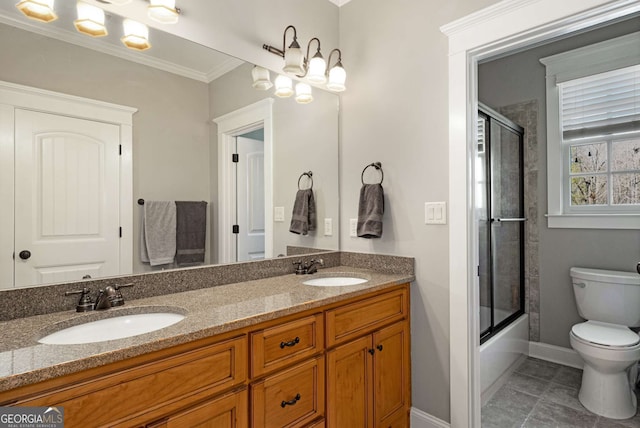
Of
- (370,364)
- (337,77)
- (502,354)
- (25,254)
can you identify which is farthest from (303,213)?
(502,354)

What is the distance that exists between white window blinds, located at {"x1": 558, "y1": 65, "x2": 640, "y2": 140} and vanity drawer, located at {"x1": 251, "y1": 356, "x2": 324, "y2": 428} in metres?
2.76

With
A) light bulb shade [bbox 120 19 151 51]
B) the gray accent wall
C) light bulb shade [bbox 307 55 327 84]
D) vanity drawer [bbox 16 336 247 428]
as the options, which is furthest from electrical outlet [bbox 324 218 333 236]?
the gray accent wall

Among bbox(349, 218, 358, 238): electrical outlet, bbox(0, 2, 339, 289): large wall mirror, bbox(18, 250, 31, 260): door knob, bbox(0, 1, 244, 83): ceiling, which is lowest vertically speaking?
bbox(18, 250, 31, 260): door knob

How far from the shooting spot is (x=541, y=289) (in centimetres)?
290

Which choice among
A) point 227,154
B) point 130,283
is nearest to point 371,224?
point 227,154

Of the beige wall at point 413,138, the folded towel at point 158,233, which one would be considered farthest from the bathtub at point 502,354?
the folded towel at point 158,233

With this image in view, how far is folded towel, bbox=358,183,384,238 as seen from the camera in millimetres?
2043

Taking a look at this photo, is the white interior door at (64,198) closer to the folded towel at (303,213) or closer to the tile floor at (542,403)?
the folded towel at (303,213)

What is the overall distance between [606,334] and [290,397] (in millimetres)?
2122

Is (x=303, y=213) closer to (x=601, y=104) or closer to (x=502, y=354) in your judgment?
(x=502, y=354)

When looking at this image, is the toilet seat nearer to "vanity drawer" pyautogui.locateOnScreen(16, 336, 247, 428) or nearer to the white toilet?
the white toilet

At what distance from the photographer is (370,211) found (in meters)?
2.08

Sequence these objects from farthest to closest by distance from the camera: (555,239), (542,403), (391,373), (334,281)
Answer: (555,239) → (542,403) → (334,281) → (391,373)

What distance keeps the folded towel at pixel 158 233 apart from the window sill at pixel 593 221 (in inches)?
110
